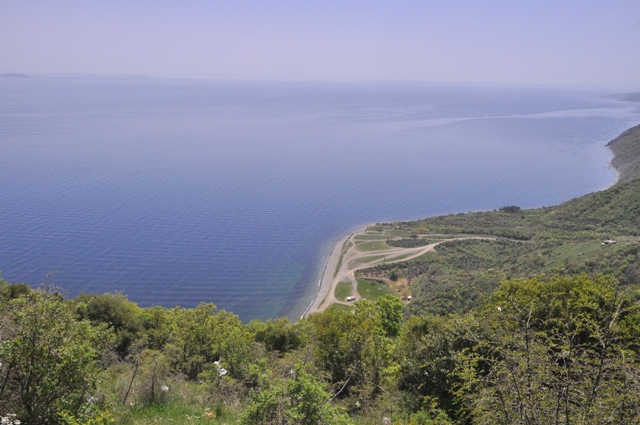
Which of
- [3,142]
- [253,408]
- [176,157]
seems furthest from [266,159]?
[253,408]

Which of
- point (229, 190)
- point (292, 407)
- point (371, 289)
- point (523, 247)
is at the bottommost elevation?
point (371, 289)

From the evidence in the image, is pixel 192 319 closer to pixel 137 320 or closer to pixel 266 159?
pixel 137 320

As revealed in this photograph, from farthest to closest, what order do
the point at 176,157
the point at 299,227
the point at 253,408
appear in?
the point at 176,157 → the point at 299,227 → the point at 253,408

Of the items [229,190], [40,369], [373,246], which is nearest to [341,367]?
[40,369]

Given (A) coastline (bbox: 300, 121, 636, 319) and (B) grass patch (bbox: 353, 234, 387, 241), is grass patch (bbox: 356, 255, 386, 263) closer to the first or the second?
(A) coastline (bbox: 300, 121, 636, 319)

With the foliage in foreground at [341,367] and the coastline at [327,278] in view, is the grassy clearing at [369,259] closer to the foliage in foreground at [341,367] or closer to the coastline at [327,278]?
the coastline at [327,278]

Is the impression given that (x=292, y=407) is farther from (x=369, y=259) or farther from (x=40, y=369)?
(x=369, y=259)

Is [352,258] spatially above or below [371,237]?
below

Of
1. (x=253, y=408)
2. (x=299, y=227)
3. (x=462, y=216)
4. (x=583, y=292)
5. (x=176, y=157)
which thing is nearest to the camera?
(x=253, y=408)
